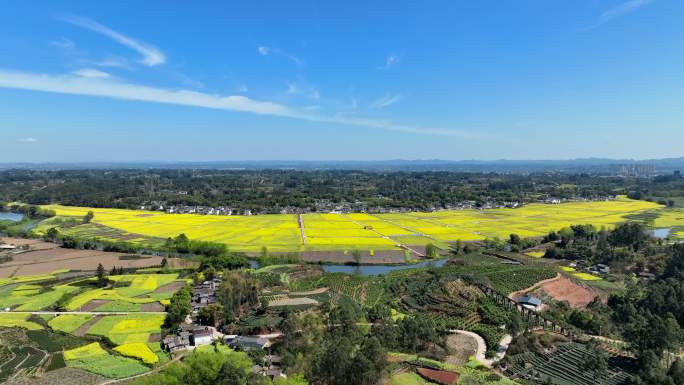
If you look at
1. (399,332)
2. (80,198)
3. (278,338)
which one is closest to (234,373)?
(278,338)

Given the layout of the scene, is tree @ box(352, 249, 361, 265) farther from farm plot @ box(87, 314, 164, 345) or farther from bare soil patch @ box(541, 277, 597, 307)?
farm plot @ box(87, 314, 164, 345)

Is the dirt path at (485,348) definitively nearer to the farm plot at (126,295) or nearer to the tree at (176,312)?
the tree at (176,312)

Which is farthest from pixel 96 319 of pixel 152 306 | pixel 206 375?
pixel 206 375

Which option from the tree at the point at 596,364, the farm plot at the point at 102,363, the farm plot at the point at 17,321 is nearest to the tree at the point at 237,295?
the farm plot at the point at 102,363

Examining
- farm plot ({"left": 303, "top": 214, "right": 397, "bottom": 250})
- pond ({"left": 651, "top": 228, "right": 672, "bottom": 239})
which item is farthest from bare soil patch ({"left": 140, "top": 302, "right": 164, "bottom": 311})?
pond ({"left": 651, "top": 228, "right": 672, "bottom": 239})

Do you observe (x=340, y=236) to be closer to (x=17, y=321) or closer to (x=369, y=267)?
(x=369, y=267)
